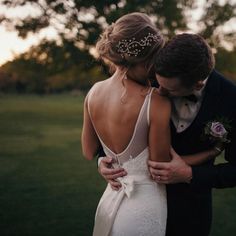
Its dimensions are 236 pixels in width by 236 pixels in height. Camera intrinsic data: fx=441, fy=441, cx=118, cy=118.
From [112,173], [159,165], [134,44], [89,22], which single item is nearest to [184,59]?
[134,44]

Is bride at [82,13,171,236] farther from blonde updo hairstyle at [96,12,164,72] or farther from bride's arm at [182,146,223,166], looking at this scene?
bride's arm at [182,146,223,166]

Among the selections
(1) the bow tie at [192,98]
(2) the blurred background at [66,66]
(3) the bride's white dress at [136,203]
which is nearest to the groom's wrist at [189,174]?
(3) the bride's white dress at [136,203]

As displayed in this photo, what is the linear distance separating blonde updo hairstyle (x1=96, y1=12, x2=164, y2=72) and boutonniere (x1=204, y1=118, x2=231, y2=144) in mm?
486

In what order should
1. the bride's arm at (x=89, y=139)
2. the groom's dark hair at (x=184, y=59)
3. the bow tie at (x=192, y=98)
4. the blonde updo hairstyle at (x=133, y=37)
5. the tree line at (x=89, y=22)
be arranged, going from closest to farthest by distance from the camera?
the groom's dark hair at (x=184, y=59), the blonde updo hairstyle at (x=133, y=37), the bow tie at (x=192, y=98), the bride's arm at (x=89, y=139), the tree line at (x=89, y=22)

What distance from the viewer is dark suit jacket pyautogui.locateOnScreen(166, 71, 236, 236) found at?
8.36 feet

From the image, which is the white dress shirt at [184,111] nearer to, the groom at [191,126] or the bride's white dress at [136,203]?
the groom at [191,126]

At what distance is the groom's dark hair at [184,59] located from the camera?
2258 mm

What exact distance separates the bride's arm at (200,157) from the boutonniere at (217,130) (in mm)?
102

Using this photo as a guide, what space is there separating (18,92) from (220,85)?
187ft

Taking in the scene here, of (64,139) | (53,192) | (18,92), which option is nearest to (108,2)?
(53,192)

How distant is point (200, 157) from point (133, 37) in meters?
0.81

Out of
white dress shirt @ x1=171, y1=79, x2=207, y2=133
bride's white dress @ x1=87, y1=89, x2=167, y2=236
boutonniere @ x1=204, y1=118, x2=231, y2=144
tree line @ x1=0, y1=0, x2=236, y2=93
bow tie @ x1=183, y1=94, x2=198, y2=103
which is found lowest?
tree line @ x1=0, y1=0, x2=236, y2=93

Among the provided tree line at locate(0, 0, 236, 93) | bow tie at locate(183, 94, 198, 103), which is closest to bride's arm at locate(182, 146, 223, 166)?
bow tie at locate(183, 94, 198, 103)

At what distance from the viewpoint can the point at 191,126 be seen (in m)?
2.55
